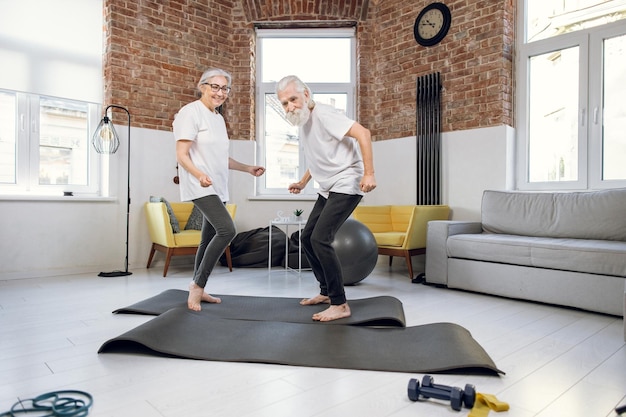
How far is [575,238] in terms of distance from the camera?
3.66 metres

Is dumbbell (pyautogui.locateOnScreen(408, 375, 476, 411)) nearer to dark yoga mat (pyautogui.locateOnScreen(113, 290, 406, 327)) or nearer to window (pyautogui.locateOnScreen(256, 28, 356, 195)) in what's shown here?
dark yoga mat (pyautogui.locateOnScreen(113, 290, 406, 327))

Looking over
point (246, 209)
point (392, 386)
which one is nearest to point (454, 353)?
point (392, 386)

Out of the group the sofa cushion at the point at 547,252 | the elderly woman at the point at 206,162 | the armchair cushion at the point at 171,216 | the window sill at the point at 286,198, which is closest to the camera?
the elderly woman at the point at 206,162

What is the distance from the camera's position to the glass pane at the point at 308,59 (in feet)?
18.9

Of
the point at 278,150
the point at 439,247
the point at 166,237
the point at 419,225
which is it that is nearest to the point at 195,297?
the point at 166,237

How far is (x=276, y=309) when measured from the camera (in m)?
2.92

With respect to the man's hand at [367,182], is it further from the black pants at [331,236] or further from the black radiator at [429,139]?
the black radiator at [429,139]

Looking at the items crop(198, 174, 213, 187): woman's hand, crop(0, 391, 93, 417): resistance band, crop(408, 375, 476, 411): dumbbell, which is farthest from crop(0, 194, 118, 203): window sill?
crop(408, 375, 476, 411): dumbbell

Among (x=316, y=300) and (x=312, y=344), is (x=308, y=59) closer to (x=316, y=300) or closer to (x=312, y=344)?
(x=316, y=300)

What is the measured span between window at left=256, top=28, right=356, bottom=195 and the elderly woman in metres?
2.91

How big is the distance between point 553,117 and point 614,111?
20.9 inches

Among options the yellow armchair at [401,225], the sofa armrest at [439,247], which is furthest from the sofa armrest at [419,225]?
the sofa armrest at [439,247]

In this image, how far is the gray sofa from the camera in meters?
3.00

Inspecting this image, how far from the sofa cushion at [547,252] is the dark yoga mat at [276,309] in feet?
3.50
